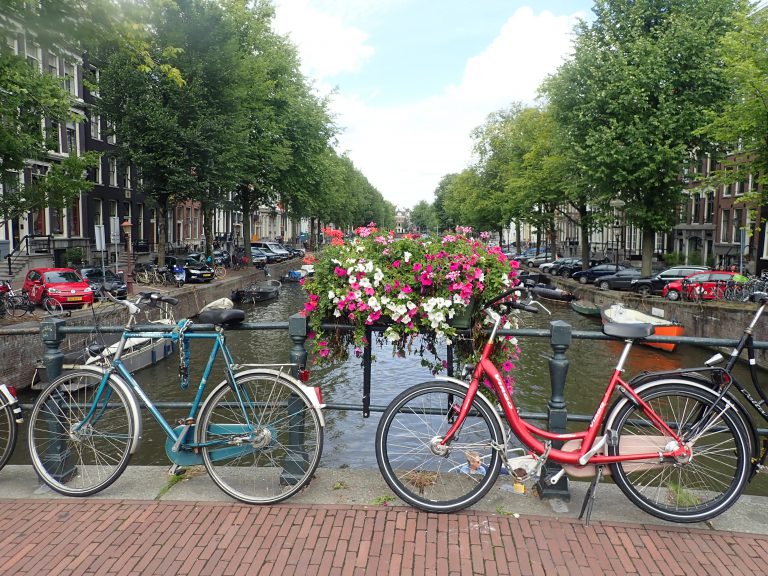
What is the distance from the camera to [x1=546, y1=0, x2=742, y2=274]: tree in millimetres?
24109

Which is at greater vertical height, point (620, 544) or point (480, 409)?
point (480, 409)

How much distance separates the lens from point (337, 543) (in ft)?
10.9

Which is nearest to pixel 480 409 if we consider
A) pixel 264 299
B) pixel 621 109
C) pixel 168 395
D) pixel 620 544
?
pixel 620 544

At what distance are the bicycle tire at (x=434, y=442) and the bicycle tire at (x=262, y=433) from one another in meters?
0.46

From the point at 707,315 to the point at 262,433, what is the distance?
19068mm

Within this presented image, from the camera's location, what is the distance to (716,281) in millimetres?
22312

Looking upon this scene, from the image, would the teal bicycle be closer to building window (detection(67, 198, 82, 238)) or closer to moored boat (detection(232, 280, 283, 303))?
moored boat (detection(232, 280, 283, 303))

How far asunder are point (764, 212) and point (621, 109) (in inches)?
387

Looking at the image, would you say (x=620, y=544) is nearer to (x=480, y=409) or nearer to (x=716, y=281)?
(x=480, y=409)

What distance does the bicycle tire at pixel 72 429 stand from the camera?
3.95 m

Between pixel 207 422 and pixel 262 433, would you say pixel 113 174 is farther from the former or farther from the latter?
pixel 262 433

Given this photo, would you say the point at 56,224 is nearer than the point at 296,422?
No

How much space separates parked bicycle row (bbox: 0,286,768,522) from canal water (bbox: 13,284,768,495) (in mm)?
3939

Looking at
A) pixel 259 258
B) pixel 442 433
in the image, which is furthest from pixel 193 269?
pixel 442 433
